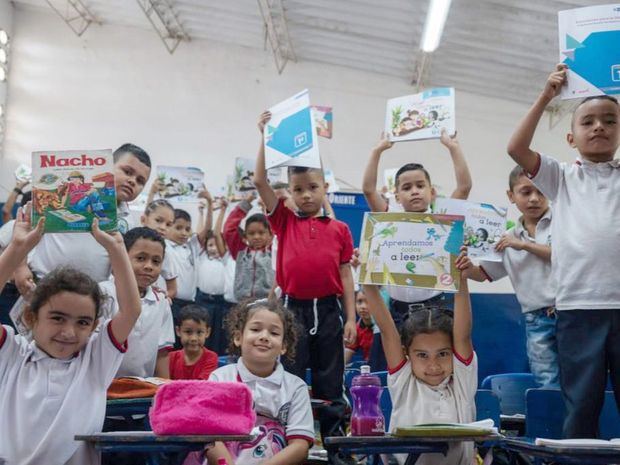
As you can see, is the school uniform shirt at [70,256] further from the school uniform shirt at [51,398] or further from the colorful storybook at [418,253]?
the colorful storybook at [418,253]

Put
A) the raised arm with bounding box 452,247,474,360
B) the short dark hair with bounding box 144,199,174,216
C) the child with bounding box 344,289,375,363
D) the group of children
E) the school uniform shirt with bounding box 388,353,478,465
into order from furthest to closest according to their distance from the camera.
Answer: the child with bounding box 344,289,375,363 → the short dark hair with bounding box 144,199,174,216 → the raised arm with bounding box 452,247,474,360 → the school uniform shirt with bounding box 388,353,478,465 → the group of children

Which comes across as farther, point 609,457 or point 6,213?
point 6,213

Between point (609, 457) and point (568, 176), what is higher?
point (568, 176)

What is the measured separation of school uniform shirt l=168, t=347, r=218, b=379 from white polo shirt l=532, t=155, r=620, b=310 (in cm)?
192

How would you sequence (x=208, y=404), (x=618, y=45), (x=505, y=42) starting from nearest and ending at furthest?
1. (x=208, y=404)
2. (x=618, y=45)
3. (x=505, y=42)

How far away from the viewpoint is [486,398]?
2262 mm

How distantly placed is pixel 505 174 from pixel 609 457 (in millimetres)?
7940

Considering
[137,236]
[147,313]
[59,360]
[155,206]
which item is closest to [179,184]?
[155,206]

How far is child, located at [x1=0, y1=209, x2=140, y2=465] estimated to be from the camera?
1.89 m

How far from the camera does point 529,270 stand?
2764mm

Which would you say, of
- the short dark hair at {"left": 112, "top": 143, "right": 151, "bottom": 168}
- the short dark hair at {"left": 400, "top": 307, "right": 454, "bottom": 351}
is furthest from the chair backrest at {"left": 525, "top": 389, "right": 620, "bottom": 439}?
the short dark hair at {"left": 112, "top": 143, "right": 151, "bottom": 168}

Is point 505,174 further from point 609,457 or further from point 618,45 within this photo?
point 609,457

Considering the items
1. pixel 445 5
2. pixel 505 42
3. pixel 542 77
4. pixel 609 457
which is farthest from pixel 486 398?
pixel 542 77

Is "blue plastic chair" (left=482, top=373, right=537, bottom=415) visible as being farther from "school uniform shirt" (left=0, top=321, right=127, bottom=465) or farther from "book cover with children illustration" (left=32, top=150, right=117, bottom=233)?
"book cover with children illustration" (left=32, top=150, right=117, bottom=233)
